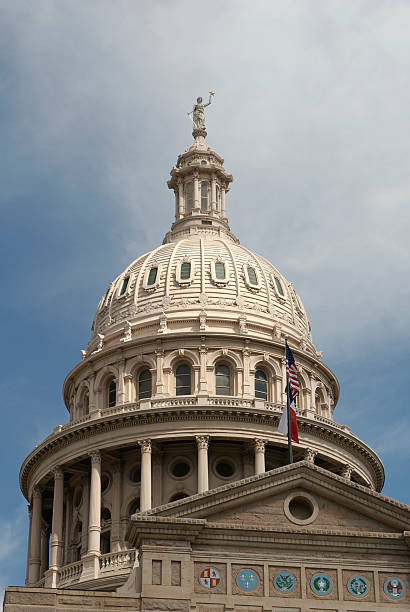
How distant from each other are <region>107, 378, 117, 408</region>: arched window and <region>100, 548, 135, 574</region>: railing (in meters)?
12.6

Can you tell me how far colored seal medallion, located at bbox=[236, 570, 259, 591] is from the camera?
125 ft

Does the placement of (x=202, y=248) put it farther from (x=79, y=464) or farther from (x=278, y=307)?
(x=79, y=464)

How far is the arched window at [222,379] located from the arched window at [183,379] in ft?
5.97

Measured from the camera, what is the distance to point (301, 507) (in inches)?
1592

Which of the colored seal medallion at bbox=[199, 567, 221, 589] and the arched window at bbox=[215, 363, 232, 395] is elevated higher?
the arched window at bbox=[215, 363, 232, 395]

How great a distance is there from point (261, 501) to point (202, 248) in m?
45.1

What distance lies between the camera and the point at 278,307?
269 ft

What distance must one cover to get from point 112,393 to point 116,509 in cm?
939

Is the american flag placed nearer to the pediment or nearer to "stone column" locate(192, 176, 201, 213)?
the pediment

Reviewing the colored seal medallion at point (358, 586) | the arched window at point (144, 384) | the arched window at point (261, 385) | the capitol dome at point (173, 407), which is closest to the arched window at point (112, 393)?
the capitol dome at point (173, 407)

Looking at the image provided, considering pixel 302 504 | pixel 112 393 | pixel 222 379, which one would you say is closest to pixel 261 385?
pixel 222 379

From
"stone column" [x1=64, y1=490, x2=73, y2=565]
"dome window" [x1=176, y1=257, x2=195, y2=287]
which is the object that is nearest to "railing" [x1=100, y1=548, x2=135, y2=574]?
"stone column" [x1=64, y1=490, x2=73, y2=565]

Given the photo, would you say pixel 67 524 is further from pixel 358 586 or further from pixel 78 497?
pixel 358 586

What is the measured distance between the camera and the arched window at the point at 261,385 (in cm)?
7600
